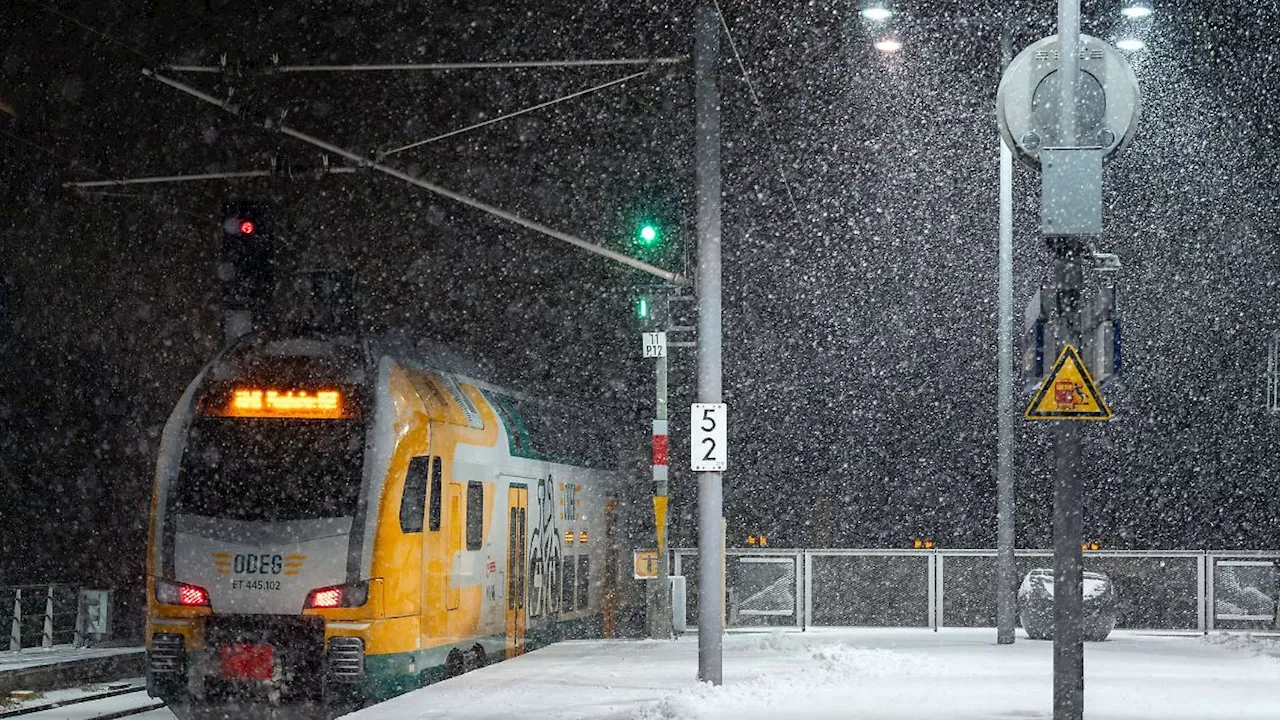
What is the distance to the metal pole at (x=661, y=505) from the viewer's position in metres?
22.7

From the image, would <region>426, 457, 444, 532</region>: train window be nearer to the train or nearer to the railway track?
the train

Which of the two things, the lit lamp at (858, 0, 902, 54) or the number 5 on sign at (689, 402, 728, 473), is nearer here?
the number 5 on sign at (689, 402, 728, 473)

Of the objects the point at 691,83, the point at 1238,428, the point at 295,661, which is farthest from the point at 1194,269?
the point at 295,661

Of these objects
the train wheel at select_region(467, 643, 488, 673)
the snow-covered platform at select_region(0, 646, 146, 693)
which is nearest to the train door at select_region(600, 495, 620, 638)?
the snow-covered platform at select_region(0, 646, 146, 693)

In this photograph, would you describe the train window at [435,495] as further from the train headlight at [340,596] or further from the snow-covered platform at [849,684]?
the snow-covered platform at [849,684]

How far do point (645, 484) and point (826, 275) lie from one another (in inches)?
701

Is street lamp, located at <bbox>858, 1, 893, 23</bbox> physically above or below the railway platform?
above

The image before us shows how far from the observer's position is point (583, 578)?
78.3ft

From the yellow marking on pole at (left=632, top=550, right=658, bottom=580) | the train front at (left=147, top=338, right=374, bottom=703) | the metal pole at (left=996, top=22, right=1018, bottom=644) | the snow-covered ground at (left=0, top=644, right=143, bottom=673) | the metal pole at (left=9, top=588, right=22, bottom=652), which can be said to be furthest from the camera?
the metal pole at (left=9, top=588, right=22, bottom=652)

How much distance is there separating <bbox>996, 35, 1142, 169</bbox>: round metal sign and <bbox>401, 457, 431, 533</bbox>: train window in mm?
6992

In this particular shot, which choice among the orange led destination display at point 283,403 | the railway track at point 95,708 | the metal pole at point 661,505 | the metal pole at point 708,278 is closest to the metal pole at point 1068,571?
the metal pole at point 708,278

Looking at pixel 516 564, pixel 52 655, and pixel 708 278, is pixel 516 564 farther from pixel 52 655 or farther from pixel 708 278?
pixel 52 655

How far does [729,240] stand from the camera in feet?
131

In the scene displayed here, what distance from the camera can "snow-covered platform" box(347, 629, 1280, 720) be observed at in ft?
41.5
